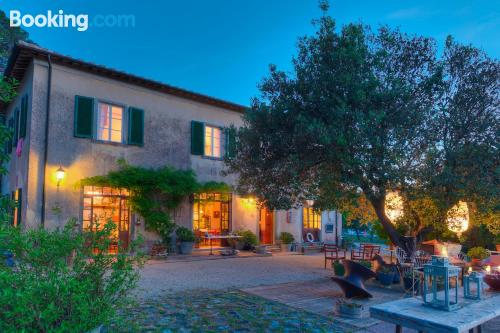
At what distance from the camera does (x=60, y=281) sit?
10.2 feet

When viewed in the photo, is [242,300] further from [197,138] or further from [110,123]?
[197,138]

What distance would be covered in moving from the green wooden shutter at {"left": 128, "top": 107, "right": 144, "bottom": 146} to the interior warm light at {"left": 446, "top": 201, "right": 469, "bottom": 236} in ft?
31.9

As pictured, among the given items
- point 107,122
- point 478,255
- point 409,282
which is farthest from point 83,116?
point 478,255

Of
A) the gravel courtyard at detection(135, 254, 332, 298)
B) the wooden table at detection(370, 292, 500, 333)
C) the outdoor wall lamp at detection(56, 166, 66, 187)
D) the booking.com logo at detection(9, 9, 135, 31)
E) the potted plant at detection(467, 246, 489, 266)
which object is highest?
the booking.com logo at detection(9, 9, 135, 31)

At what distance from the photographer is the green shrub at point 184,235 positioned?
13891 millimetres

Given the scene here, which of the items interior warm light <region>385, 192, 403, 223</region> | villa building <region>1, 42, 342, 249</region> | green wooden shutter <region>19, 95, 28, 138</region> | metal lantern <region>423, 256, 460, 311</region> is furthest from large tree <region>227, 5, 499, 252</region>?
green wooden shutter <region>19, 95, 28, 138</region>

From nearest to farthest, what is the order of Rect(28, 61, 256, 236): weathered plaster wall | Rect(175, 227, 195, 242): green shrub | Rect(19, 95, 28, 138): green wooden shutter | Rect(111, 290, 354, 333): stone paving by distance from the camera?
Rect(111, 290, 354, 333): stone paving
Rect(28, 61, 256, 236): weathered plaster wall
Rect(19, 95, 28, 138): green wooden shutter
Rect(175, 227, 195, 242): green shrub

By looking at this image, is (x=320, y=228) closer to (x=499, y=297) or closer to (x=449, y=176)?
(x=449, y=176)

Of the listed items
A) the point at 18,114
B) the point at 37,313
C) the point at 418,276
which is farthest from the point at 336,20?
the point at 18,114

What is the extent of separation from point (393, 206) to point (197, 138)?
27.3ft

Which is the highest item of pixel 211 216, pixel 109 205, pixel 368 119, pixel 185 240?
pixel 368 119

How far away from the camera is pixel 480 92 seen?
28.3 ft

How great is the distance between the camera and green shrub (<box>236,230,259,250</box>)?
16.0 meters

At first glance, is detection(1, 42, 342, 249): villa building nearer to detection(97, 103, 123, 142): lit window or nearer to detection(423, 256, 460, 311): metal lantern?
detection(97, 103, 123, 142): lit window
